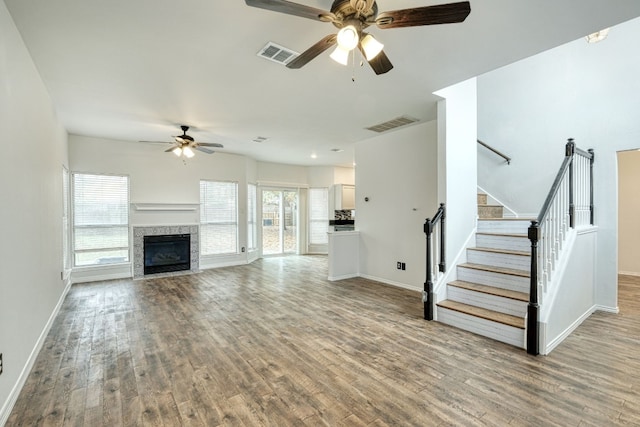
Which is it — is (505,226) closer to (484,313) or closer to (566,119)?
(484,313)

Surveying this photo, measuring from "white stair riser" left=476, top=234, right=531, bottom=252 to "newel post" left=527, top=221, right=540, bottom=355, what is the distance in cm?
100

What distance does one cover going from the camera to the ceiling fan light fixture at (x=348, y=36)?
1.76 meters

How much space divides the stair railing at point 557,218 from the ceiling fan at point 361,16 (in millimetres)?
2128

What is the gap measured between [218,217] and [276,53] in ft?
17.6

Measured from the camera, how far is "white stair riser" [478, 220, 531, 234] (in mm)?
4031

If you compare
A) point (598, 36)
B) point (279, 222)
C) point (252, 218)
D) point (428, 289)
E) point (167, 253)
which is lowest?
point (428, 289)

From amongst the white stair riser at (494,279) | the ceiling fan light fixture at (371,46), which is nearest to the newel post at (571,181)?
the white stair riser at (494,279)

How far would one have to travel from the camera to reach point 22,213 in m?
2.51

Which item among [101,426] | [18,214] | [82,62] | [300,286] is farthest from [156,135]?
[101,426]

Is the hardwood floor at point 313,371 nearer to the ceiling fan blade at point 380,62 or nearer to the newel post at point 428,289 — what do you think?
the newel post at point 428,289

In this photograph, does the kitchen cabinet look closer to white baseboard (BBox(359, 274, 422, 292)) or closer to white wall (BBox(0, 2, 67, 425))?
white baseboard (BBox(359, 274, 422, 292))

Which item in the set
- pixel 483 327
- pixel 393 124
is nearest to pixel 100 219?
pixel 393 124

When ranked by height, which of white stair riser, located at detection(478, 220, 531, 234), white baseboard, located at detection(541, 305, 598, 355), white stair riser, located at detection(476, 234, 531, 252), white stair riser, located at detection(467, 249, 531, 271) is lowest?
white baseboard, located at detection(541, 305, 598, 355)

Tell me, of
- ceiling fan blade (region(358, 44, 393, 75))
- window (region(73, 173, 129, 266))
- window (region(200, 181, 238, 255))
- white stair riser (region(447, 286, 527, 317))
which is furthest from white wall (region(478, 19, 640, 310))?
window (region(73, 173, 129, 266))
